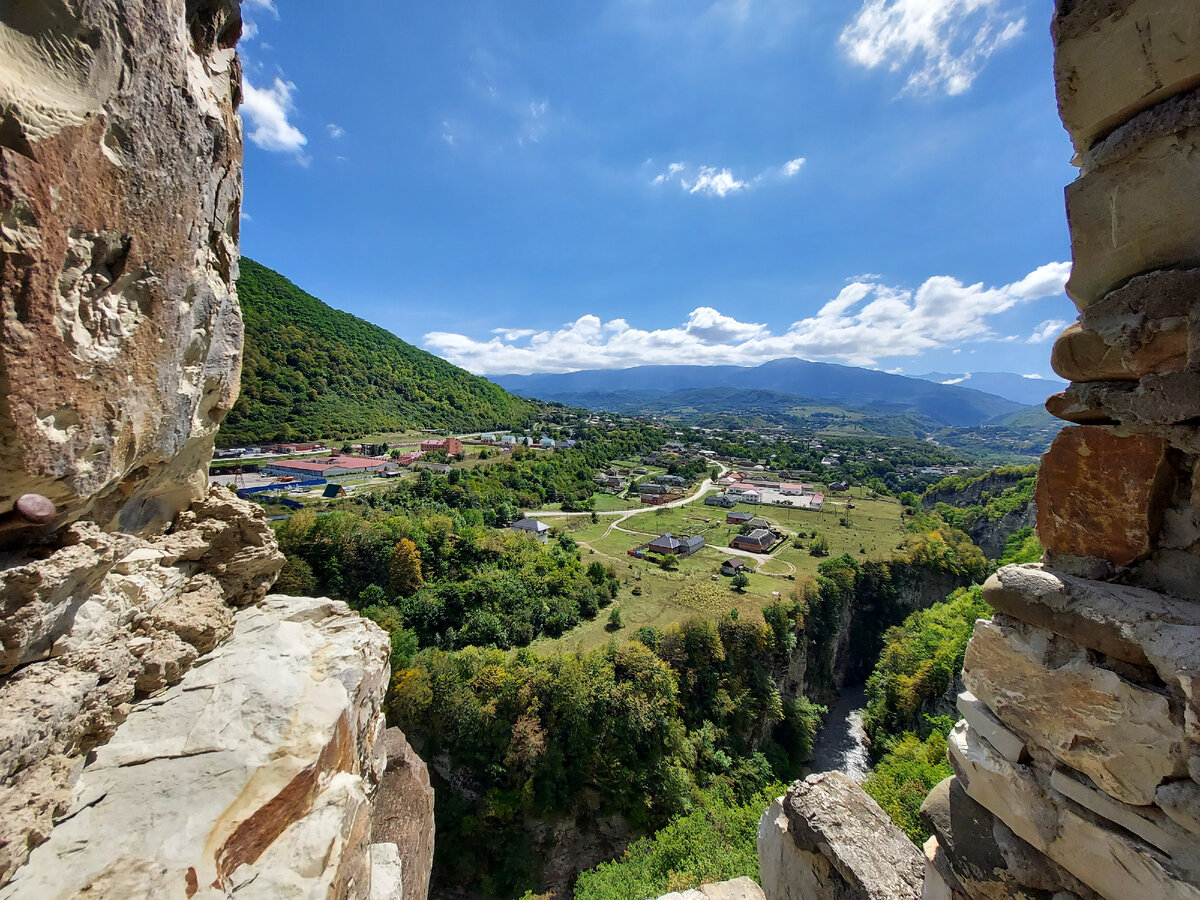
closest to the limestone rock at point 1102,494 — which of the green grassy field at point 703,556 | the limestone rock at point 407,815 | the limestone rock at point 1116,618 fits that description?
the limestone rock at point 1116,618

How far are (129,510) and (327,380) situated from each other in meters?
78.6

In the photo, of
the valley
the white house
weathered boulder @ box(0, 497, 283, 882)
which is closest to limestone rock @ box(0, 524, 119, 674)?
weathered boulder @ box(0, 497, 283, 882)

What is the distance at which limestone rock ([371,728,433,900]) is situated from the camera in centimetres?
676

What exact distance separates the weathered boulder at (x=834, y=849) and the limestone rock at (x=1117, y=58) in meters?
6.49

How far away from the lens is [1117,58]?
7.87 ft

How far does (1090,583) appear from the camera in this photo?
267cm

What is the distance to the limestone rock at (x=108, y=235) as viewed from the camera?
8.48 feet

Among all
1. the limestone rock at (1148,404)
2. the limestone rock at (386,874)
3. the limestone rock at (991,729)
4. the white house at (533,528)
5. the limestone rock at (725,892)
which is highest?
the limestone rock at (1148,404)

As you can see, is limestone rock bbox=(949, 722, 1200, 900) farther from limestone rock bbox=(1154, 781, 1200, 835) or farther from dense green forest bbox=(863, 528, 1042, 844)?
dense green forest bbox=(863, 528, 1042, 844)

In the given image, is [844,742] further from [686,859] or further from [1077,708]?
[1077,708]

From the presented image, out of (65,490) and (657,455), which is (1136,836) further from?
(657,455)

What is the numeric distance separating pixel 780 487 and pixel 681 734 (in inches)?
2396

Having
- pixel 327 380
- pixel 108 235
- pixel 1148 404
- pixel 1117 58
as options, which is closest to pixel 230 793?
pixel 108 235

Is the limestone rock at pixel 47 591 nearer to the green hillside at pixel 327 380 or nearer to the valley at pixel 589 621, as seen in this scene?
the valley at pixel 589 621
